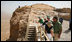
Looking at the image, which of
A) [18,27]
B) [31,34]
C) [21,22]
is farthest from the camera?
[18,27]

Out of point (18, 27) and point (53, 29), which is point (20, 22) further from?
point (53, 29)

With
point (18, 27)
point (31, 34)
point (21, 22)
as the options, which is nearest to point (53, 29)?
point (31, 34)

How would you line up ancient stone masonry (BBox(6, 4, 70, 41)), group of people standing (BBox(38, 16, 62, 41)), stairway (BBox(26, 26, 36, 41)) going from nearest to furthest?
1. group of people standing (BBox(38, 16, 62, 41))
2. stairway (BBox(26, 26, 36, 41))
3. ancient stone masonry (BBox(6, 4, 70, 41))

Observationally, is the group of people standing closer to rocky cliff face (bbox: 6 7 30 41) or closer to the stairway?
the stairway

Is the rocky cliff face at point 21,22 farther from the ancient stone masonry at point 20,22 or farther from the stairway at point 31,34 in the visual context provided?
the stairway at point 31,34

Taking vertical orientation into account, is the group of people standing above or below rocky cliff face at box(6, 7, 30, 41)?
above

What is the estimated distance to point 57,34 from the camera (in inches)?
365

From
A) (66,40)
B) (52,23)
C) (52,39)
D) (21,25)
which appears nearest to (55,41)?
(52,39)

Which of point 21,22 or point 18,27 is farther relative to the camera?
point 18,27

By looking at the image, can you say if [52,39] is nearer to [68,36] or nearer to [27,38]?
[68,36]

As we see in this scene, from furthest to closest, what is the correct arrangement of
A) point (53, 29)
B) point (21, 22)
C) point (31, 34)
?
point (21, 22)
point (31, 34)
point (53, 29)

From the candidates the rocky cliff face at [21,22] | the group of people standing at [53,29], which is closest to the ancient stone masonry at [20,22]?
the rocky cliff face at [21,22]

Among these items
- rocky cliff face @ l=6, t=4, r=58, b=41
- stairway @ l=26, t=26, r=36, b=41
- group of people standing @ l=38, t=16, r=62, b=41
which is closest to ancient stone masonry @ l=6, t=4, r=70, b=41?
rocky cliff face @ l=6, t=4, r=58, b=41

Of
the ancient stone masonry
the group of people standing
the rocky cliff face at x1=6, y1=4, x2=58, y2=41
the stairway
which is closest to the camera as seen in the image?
the group of people standing
